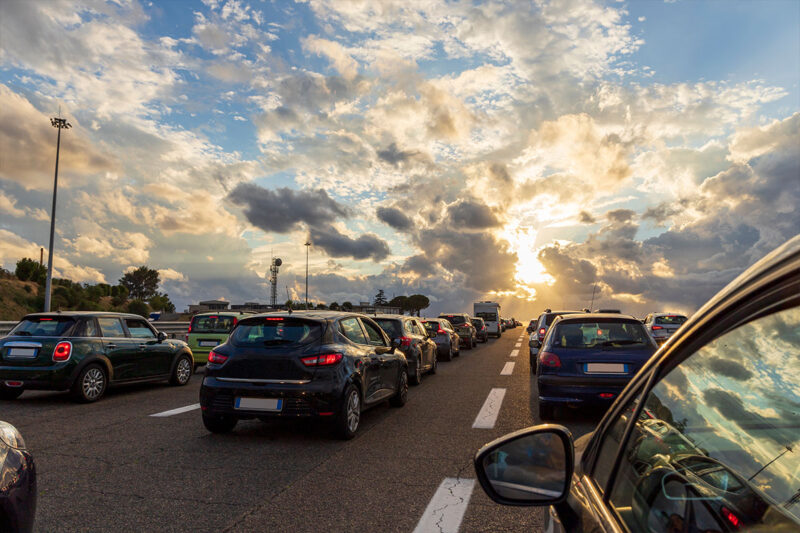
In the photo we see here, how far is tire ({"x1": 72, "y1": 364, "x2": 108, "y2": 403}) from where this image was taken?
32.7 feet

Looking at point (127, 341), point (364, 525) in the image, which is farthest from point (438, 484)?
point (127, 341)

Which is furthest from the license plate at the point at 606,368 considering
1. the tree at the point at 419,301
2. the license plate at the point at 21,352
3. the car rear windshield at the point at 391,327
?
the tree at the point at 419,301

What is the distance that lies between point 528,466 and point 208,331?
1494cm

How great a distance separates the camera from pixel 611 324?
8766mm

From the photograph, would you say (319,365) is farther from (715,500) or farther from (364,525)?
(715,500)

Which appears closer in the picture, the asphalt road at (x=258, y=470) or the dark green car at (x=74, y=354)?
the asphalt road at (x=258, y=470)

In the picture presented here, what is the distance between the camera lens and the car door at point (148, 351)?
11461mm

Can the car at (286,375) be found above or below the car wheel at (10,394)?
above

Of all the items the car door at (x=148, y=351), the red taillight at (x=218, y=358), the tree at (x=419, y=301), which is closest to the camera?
the red taillight at (x=218, y=358)

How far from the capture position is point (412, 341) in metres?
13.3

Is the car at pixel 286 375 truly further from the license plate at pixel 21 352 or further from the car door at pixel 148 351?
the car door at pixel 148 351

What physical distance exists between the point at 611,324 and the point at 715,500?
7804 mm

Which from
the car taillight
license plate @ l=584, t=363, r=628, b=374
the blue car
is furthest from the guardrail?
license plate @ l=584, t=363, r=628, b=374

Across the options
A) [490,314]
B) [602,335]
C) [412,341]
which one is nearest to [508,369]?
[412,341]
